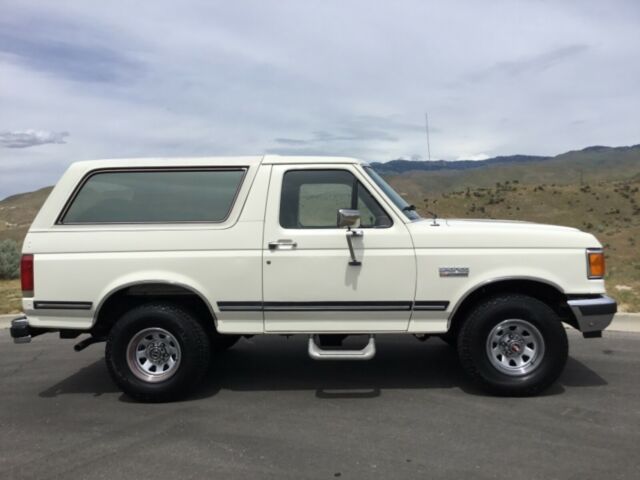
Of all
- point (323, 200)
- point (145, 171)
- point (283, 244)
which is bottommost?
point (283, 244)

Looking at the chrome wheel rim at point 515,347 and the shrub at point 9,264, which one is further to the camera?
the shrub at point 9,264

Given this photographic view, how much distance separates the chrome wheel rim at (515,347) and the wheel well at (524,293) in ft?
1.01

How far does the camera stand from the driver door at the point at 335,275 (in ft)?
17.0

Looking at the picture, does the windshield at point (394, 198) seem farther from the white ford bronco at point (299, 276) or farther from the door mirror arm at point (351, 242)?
the door mirror arm at point (351, 242)

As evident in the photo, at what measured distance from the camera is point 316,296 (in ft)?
17.1

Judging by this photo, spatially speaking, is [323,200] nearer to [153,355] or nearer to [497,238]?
[497,238]

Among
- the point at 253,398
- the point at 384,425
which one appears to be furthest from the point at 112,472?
the point at 384,425

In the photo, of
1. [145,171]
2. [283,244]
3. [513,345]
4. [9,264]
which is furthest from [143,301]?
[9,264]

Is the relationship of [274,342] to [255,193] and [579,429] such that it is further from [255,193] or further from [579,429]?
[579,429]

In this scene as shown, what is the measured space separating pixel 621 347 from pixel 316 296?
152 inches

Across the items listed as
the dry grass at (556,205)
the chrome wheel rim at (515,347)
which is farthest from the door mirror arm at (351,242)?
the dry grass at (556,205)

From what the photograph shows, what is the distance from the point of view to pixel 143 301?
5.52m

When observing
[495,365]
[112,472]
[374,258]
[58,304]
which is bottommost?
[112,472]

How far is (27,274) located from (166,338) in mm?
1339
